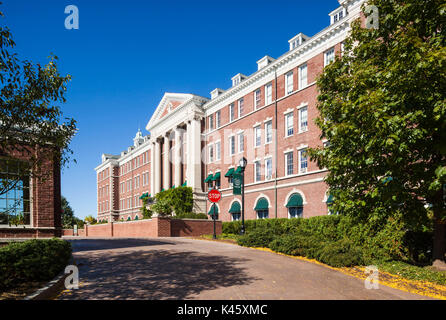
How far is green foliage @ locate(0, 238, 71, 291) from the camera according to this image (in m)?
8.18

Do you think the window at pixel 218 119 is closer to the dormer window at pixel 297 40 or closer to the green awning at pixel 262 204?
the green awning at pixel 262 204

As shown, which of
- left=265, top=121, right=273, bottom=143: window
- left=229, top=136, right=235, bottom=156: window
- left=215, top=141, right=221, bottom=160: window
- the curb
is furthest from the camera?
left=215, top=141, right=221, bottom=160: window

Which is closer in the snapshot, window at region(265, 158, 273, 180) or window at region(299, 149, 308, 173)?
window at region(299, 149, 308, 173)

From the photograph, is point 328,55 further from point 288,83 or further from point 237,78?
point 237,78

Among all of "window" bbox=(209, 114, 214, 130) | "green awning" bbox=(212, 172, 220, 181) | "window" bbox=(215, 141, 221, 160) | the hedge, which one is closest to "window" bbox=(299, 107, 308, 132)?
"window" bbox=(215, 141, 221, 160)

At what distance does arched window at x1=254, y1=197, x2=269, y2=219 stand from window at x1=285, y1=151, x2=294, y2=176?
13.6 feet

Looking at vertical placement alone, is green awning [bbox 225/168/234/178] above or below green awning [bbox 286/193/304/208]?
above

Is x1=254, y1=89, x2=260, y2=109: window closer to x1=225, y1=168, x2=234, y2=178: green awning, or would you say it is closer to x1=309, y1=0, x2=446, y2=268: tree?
x1=225, y1=168, x2=234, y2=178: green awning

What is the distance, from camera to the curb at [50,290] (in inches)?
276

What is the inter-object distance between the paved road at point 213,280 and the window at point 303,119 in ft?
62.0

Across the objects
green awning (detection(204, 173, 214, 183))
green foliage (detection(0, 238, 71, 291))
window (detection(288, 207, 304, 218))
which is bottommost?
window (detection(288, 207, 304, 218))

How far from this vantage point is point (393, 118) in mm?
8523

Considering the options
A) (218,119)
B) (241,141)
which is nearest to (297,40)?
(241,141)

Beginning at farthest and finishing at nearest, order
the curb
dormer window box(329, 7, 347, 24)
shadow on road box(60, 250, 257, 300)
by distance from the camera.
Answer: dormer window box(329, 7, 347, 24), shadow on road box(60, 250, 257, 300), the curb
